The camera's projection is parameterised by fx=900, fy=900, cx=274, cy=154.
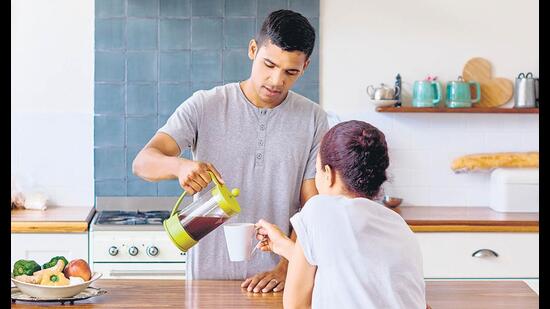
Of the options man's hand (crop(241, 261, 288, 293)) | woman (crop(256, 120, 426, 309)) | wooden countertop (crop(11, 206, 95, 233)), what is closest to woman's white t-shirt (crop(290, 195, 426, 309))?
woman (crop(256, 120, 426, 309))

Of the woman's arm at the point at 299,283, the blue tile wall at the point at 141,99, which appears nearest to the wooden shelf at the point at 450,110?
the blue tile wall at the point at 141,99

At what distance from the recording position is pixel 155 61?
4.88 m

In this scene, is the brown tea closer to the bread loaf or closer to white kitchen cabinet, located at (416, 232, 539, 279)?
white kitchen cabinet, located at (416, 232, 539, 279)

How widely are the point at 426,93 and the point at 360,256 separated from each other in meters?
2.80

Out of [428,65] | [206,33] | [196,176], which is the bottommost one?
[196,176]

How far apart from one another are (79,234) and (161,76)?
1.03 meters

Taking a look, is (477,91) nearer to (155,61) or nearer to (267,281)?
(155,61)

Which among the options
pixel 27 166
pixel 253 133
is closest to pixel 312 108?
pixel 253 133

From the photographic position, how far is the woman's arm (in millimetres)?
2285

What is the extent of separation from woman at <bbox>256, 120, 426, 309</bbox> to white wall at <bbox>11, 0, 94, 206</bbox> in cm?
284

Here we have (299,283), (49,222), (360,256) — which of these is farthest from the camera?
(49,222)

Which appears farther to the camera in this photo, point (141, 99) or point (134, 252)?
point (141, 99)

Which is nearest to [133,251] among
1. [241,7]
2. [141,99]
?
[141,99]

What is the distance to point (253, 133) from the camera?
3.04m
